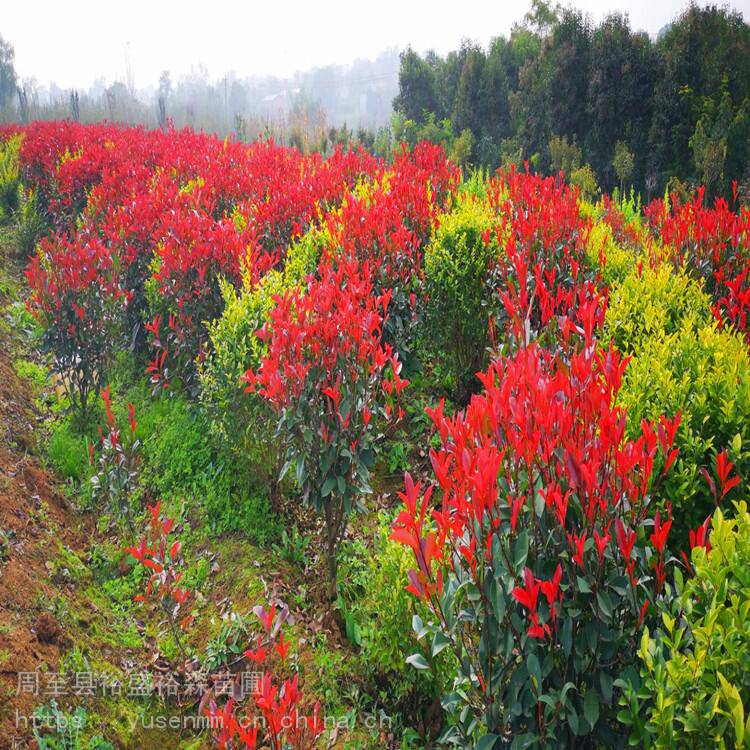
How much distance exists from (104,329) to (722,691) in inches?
203

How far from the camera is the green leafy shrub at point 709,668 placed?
1.46 m

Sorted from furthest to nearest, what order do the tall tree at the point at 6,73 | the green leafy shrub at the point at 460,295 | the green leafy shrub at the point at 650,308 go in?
the tall tree at the point at 6,73, the green leafy shrub at the point at 460,295, the green leafy shrub at the point at 650,308

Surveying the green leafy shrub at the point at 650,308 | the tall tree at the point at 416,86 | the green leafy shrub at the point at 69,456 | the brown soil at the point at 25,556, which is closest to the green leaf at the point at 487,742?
the brown soil at the point at 25,556

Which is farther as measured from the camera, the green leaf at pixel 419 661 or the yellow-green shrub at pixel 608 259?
the yellow-green shrub at pixel 608 259

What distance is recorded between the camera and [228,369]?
4109 millimetres

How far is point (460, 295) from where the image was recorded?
15.6 feet

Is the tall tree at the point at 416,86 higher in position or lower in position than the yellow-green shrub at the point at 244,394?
higher

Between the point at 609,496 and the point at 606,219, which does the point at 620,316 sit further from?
the point at 606,219

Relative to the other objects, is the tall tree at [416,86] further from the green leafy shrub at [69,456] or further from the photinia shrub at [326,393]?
the photinia shrub at [326,393]

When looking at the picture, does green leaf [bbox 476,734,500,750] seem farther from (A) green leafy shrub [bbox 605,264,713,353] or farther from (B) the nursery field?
(A) green leafy shrub [bbox 605,264,713,353]

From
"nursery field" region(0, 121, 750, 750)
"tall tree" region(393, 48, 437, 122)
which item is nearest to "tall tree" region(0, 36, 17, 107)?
"tall tree" region(393, 48, 437, 122)

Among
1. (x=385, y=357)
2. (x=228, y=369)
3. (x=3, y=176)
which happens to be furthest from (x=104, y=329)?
(x=3, y=176)

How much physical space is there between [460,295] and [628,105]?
470 inches

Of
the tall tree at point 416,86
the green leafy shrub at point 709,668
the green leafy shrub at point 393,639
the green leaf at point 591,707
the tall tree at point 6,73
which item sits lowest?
the green leafy shrub at point 393,639
